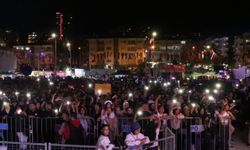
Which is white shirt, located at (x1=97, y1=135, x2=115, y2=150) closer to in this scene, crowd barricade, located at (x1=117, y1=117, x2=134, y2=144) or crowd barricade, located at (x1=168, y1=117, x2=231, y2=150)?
crowd barricade, located at (x1=117, y1=117, x2=134, y2=144)

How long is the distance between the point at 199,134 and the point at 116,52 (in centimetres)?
11195

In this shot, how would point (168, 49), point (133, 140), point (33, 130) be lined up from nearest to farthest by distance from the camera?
point (133, 140)
point (33, 130)
point (168, 49)

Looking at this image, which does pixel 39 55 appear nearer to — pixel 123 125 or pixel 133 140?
pixel 123 125

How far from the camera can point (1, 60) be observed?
4200 centimetres

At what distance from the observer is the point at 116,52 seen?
125 metres

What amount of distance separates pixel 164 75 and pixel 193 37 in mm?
117374

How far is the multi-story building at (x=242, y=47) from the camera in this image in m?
154

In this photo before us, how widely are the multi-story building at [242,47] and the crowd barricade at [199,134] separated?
138630mm

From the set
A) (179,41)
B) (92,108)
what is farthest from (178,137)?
(179,41)

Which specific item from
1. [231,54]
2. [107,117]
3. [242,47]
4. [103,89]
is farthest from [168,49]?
[107,117]

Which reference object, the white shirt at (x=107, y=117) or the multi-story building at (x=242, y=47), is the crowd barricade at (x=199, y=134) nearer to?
the white shirt at (x=107, y=117)

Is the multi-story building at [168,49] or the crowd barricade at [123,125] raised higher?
the multi-story building at [168,49]

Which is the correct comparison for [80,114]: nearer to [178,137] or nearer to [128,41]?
[178,137]

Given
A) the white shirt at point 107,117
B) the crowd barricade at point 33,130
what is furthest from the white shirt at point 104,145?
the crowd barricade at point 33,130
